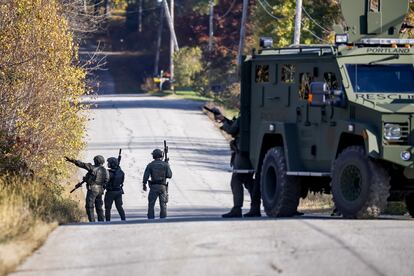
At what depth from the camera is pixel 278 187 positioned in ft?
60.5

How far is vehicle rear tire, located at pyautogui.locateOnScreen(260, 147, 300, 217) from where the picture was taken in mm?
18281

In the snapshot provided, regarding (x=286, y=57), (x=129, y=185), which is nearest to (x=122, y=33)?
(x=129, y=185)

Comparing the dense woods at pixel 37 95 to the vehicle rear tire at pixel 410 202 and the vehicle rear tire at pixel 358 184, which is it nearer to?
the vehicle rear tire at pixel 358 184

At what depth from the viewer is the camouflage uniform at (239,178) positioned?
806 inches

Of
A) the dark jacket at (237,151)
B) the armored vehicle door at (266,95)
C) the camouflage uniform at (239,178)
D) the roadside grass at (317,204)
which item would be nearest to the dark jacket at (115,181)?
the roadside grass at (317,204)

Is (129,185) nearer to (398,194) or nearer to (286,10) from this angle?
(286,10)

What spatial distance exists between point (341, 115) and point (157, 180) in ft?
28.6

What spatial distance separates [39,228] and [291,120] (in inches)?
212

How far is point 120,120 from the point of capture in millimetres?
52531

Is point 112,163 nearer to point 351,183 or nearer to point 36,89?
point 36,89

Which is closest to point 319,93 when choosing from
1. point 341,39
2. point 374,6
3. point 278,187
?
point 341,39

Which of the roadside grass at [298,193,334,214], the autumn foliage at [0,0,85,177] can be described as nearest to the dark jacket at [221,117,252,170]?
the autumn foliage at [0,0,85,177]

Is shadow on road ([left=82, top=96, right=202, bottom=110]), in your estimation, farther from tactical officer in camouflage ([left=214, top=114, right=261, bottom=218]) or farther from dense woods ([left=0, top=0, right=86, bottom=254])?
tactical officer in camouflage ([left=214, top=114, right=261, bottom=218])

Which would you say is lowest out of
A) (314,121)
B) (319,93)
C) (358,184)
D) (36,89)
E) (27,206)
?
(27,206)
